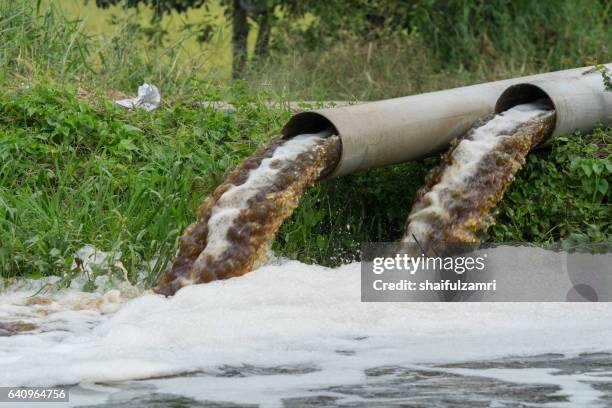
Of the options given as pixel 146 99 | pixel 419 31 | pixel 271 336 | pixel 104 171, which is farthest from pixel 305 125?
pixel 419 31

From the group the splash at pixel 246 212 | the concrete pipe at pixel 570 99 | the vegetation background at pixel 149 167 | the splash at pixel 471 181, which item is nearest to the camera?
the splash at pixel 246 212

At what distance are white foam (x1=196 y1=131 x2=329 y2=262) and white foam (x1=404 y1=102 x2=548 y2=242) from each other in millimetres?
635

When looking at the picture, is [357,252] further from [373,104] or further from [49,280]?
[49,280]

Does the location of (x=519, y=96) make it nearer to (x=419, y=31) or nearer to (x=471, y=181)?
(x=471, y=181)

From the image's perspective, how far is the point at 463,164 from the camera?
20.0 ft

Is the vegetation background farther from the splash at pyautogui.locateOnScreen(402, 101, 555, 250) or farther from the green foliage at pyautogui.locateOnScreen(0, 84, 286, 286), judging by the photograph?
the splash at pyautogui.locateOnScreen(402, 101, 555, 250)

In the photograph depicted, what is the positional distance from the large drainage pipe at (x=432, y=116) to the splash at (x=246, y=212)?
0.43ft

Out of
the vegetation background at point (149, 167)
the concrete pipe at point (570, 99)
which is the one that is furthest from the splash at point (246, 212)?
the concrete pipe at point (570, 99)

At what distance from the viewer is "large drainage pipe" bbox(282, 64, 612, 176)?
6000mm

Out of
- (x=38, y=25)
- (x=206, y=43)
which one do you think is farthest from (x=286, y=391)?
(x=206, y=43)

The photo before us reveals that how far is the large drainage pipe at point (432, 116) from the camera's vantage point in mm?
6000

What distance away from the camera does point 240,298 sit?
5406 millimetres

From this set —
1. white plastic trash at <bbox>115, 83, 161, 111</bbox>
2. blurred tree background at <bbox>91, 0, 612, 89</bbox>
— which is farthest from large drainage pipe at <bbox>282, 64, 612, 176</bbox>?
blurred tree background at <bbox>91, 0, 612, 89</bbox>

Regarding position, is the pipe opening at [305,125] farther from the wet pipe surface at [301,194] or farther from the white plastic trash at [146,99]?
the white plastic trash at [146,99]
